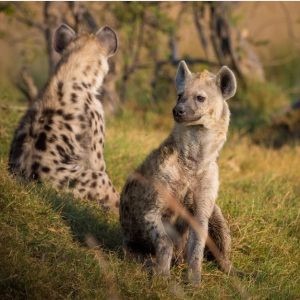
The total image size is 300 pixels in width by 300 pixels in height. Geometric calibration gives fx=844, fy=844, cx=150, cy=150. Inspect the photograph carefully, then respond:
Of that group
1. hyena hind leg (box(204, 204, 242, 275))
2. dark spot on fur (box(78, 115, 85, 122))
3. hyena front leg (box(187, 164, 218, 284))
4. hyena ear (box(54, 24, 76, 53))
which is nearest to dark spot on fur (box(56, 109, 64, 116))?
dark spot on fur (box(78, 115, 85, 122))

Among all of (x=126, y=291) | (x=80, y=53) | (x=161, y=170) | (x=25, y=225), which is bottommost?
(x=126, y=291)

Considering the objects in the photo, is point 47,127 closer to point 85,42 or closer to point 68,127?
point 68,127

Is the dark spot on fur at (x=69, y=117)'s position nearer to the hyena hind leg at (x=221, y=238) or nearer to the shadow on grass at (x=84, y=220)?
the shadow on grass at (x=84, y=220)

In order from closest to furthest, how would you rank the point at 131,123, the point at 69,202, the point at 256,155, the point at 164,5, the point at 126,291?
the point at 126,291 < the point at 69,202 < the point at 256,155 < the point at 131,123 < the point at 164,5

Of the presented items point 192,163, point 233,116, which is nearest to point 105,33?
point 192,163

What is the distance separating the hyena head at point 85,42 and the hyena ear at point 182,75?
6.25 ft

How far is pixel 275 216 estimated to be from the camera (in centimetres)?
589

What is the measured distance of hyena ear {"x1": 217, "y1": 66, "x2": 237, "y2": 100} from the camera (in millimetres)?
4914

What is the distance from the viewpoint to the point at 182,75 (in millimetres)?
4980

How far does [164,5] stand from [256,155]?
9.24 ft

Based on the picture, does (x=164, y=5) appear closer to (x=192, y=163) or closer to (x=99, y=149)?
(x=99, y=149)

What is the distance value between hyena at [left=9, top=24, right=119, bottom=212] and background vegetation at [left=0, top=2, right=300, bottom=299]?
0.92 ft

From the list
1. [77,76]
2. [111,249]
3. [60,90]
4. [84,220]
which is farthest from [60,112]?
[111,249]

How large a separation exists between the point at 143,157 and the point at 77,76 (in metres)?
1.25
